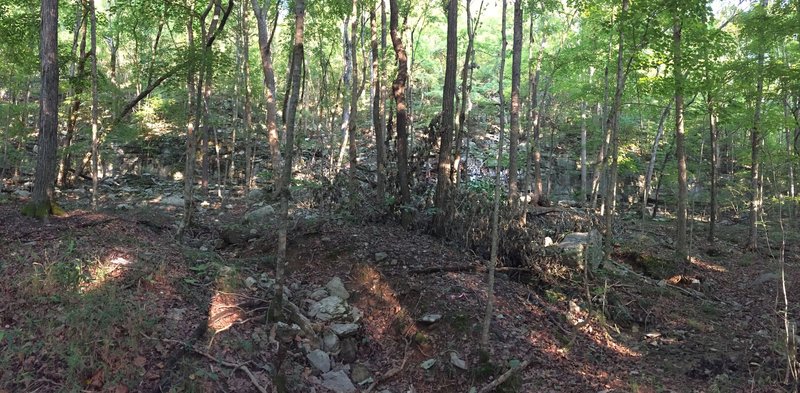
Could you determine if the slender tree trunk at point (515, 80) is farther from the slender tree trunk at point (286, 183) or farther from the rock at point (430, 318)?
the slender tree trunk at point (286, 183)

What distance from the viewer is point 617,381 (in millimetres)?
5863

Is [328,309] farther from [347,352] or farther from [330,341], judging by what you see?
[347,352]

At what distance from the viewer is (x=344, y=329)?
6.65 meters

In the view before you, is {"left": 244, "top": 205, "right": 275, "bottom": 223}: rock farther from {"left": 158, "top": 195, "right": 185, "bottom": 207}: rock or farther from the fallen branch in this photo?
the fallen branch

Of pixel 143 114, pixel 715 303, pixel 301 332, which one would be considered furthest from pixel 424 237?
pixel 143 114

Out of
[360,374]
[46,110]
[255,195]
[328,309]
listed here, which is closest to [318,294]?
[328,309]

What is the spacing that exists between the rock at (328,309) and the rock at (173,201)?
1287 cm

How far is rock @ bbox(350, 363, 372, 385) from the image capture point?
6.01 m

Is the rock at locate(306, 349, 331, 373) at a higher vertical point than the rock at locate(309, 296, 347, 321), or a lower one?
lower

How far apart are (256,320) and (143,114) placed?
70.2 ft

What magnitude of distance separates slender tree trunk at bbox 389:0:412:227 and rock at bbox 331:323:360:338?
3.99 m

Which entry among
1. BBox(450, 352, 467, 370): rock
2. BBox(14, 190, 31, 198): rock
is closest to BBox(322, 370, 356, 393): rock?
BBox(450, 352, 467, 370): rock

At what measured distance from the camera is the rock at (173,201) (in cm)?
1770

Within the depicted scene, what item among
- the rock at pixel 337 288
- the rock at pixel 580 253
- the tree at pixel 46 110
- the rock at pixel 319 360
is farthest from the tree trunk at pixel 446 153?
the tree at pixel 46 110
